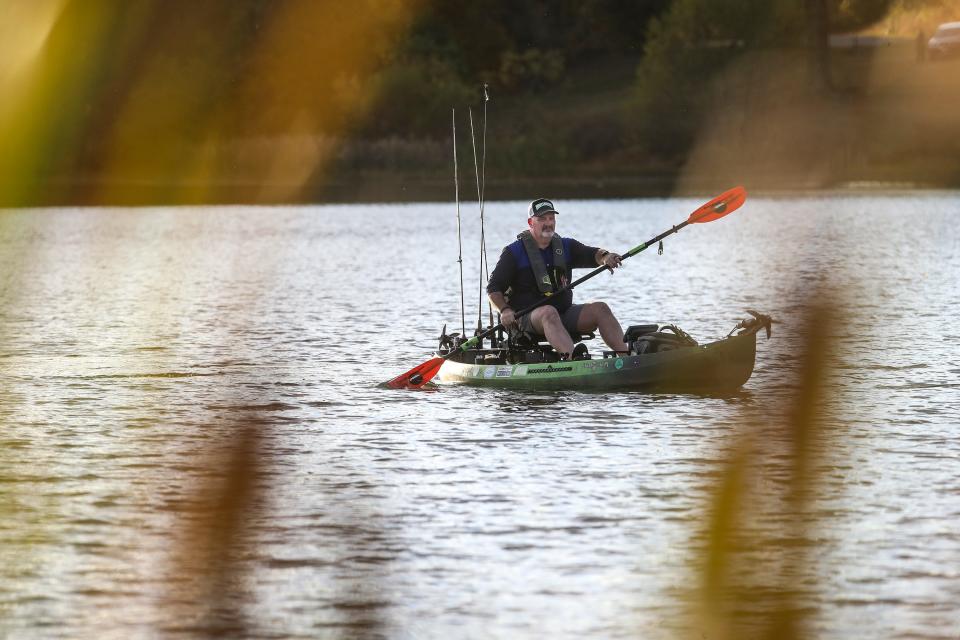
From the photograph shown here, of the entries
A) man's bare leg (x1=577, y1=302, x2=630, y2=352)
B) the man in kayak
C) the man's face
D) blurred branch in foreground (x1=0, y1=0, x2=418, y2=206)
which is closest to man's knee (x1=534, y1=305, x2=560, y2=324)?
the man in kayak

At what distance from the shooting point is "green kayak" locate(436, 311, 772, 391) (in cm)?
1634

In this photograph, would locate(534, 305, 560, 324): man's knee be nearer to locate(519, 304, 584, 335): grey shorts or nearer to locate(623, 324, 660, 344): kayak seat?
locate(519, 304, 584, 335): grey shorts

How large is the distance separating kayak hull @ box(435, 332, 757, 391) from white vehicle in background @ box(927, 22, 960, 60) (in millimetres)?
74634

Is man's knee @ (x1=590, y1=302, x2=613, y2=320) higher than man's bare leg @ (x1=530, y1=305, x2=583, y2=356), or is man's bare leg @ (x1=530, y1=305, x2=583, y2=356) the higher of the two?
man's knee @ (x1=590, y1=302, x2=613, y2=320)

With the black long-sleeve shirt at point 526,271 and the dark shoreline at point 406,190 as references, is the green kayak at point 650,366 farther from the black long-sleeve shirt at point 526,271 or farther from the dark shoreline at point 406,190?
the dark shoreline at point 406,190

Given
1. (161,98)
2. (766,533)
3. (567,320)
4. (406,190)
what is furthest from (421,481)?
(161,98)

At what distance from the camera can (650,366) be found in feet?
53.7

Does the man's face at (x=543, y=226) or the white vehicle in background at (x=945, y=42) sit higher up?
the white vehicle in background at (x=945, y=42)

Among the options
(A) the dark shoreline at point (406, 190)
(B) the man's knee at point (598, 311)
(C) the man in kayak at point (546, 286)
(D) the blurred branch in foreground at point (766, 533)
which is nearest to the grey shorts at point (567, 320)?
(C) the man in kayak at point (546, 286)

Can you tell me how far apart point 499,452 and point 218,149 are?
3082 inches

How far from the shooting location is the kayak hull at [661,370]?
16.3 metres

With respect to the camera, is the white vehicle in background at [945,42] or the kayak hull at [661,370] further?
the white vehicle in background at [945,42]

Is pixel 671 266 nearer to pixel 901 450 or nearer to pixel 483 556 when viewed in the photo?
pixel 901 450

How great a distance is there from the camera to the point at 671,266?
38906 millimetres
